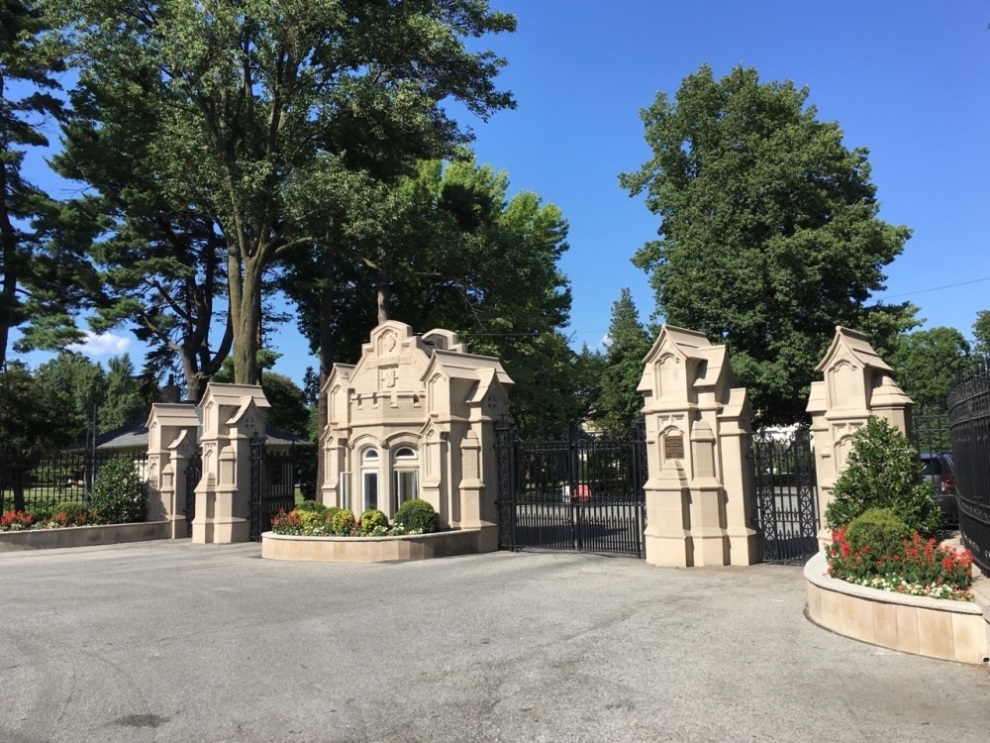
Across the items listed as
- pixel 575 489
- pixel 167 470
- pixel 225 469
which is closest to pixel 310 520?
pixel 225 469

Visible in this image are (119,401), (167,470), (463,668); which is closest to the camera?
(463,668)

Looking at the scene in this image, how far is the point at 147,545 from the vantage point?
1967cm

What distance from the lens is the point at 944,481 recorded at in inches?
611

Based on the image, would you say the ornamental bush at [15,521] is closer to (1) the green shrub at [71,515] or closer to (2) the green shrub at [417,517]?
(1) the green shrub at [71,515]

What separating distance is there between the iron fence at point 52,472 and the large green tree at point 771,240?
21298mm

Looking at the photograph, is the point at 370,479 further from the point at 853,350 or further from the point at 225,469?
the point at 853,350

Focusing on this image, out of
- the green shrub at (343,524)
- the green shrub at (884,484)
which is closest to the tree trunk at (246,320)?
the green shrub at (343,524)

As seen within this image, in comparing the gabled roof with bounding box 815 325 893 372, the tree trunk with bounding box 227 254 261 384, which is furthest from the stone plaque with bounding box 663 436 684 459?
the tree trunk with bounding box 227 254 261 384

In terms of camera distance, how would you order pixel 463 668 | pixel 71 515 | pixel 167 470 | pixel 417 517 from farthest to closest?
pixel 167 470 < pixel 71 515 < pixel 417 517 < pixel 463 668

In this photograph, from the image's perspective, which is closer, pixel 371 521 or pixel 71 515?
pixel 371 521

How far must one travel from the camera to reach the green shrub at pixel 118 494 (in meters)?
20.9

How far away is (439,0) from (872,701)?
25.7 m

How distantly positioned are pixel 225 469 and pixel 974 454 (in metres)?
17.0

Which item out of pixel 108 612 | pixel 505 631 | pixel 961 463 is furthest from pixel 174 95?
pixel 961 463
